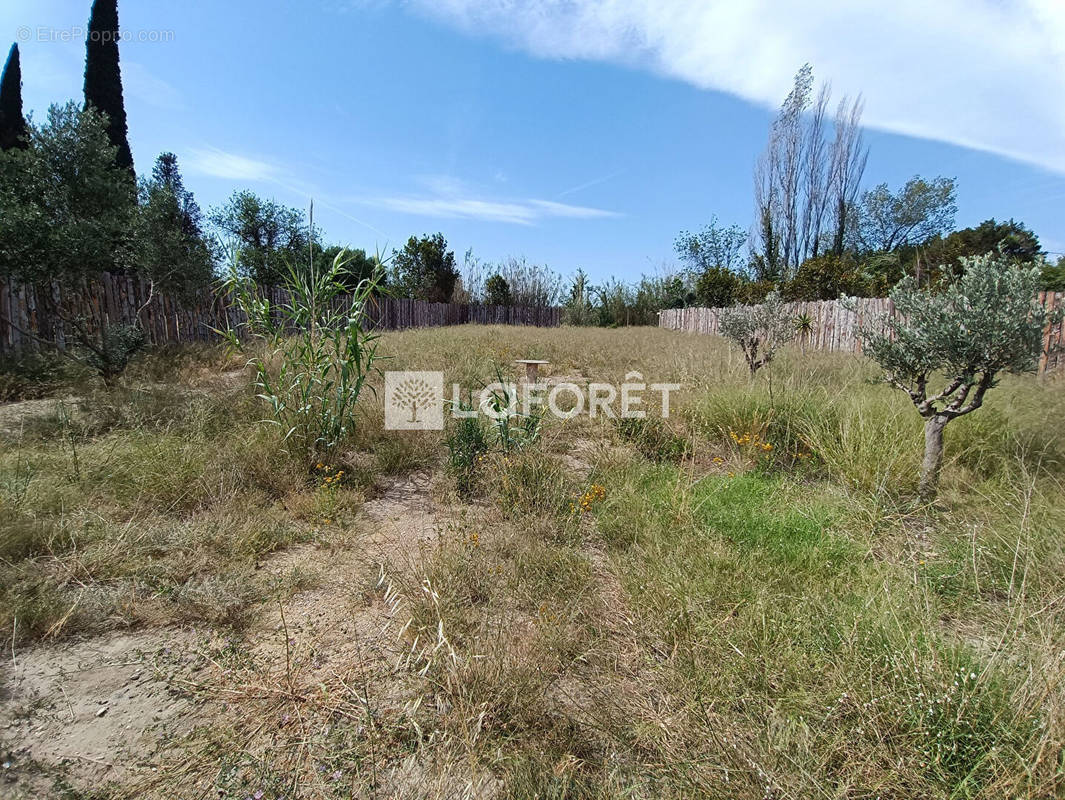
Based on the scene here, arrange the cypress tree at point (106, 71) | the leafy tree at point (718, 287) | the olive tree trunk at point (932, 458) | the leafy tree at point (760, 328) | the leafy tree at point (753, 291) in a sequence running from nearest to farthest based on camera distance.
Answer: the olive tree trunk at point (932, 458)
the leafy tree at point (760, 328)
the cypress tree at point (106, 71)
the leafy tree at point (753, 291)
the leafy tree at point (718, 287)

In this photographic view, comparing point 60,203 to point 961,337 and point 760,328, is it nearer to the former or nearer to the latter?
point 961,337

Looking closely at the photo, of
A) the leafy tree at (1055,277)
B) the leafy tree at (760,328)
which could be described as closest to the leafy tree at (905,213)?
the leafy tree at (1055,277)

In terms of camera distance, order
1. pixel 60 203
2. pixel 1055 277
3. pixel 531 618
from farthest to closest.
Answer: pixel 1055 277
pixel 60 203
pixel 531 618

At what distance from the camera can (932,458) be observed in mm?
2451

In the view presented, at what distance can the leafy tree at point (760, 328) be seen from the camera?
16.7 ft

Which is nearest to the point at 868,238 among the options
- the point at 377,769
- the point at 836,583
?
the point at 836,583

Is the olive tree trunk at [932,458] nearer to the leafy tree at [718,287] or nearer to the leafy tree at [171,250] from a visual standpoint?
the leafy tree at [171,250]

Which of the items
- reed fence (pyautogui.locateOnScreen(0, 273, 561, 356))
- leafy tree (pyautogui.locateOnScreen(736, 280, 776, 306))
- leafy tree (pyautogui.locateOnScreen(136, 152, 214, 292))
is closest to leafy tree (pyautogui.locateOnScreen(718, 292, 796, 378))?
reed fence (pyautogui.locateOnScreen(0, 273, 561, 356))

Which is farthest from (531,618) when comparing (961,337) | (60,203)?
(60,203)

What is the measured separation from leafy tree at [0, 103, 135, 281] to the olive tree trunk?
7.06 metres

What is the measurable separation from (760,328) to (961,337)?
305 centimetres

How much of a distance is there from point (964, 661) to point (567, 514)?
158 cm

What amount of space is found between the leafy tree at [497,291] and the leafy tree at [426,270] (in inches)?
73.6

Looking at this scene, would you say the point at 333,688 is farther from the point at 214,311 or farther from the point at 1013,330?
the point at 214,311
